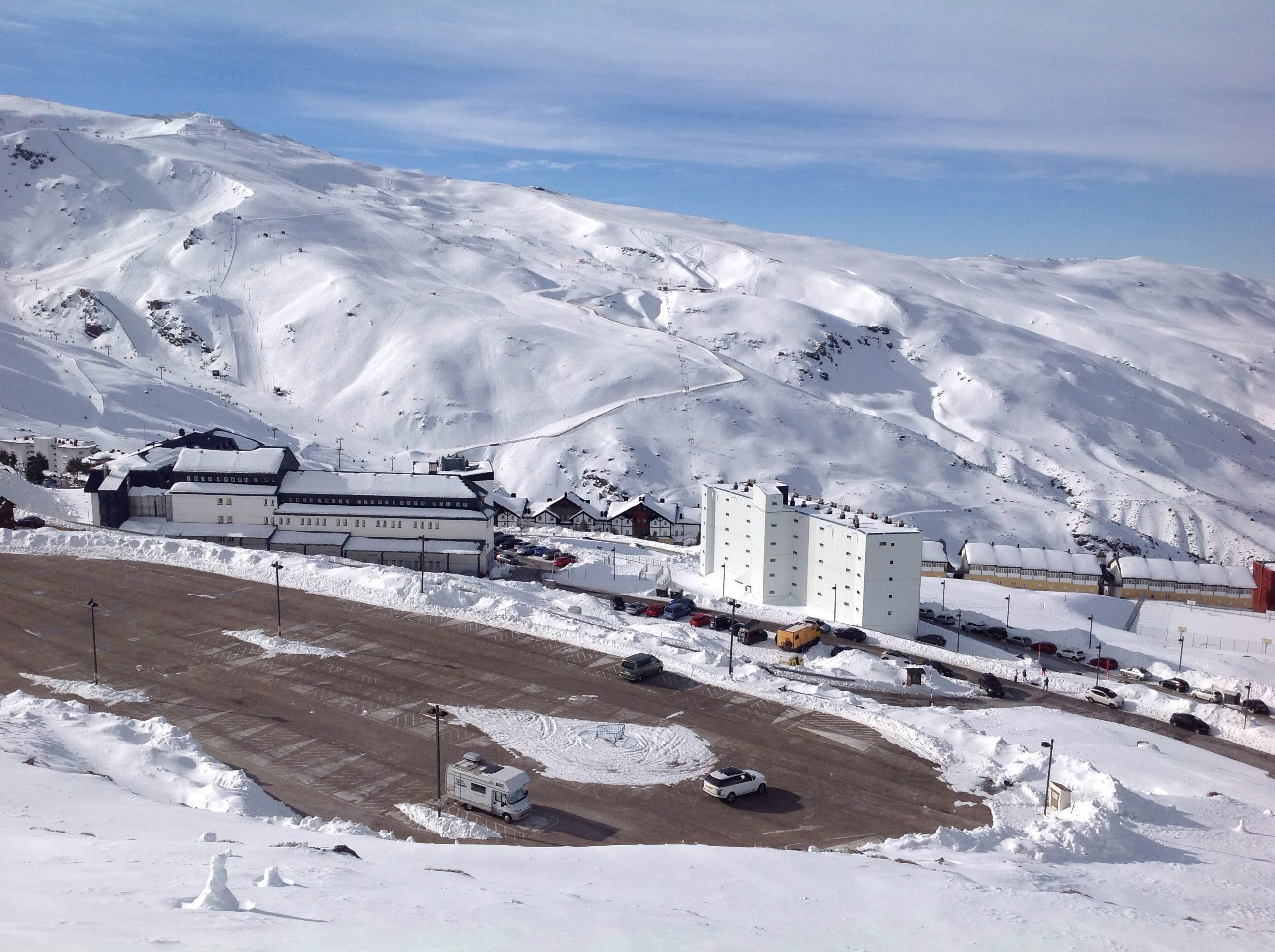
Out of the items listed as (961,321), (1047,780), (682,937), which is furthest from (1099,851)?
(961,321)

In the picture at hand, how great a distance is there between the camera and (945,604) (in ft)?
194

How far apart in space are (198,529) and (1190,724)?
48171 mm

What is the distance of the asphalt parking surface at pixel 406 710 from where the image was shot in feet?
79.4

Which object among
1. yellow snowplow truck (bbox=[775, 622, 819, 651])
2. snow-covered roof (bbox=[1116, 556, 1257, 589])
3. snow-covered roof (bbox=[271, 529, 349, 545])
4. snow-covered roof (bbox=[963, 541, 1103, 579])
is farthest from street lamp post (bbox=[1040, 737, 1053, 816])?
snow-covered roof (bbox=[1116, 556, 1257, 589])

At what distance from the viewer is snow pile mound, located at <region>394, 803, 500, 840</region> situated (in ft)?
73.7

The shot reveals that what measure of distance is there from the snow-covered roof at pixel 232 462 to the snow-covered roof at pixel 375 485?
1.25m

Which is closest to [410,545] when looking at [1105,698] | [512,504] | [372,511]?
[372,511]

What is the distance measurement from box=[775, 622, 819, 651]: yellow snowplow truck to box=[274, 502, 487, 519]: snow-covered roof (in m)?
18.7

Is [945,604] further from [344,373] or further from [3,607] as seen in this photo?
[344,373]

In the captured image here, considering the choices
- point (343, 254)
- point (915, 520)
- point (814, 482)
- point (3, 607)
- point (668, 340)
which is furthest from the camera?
point (343, 254)

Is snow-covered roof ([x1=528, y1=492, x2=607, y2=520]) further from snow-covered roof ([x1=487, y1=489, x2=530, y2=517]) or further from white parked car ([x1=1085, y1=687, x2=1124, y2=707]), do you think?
white parked car ([x1=1085, y1=687, x2=1124, y2=707])

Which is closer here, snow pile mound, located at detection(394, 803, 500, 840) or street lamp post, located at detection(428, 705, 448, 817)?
snow pile mound, located at detection(394, 803, 500, 840)

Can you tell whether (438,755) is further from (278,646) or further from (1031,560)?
(1031,560)

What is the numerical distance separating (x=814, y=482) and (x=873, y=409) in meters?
44.6
